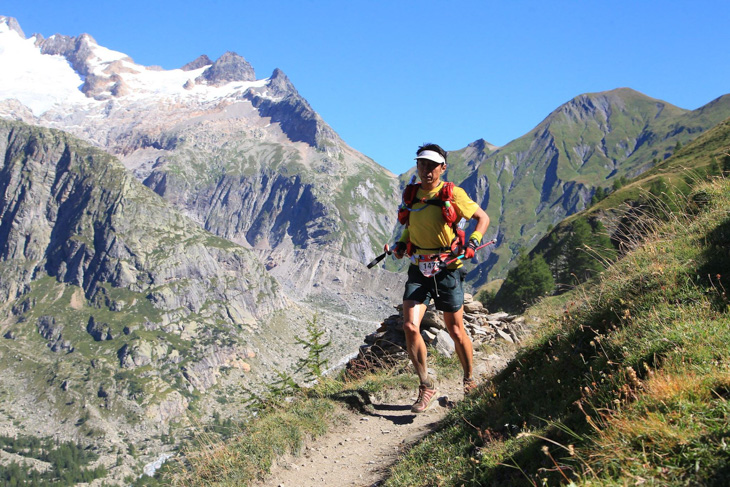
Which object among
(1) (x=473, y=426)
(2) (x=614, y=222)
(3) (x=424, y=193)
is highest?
(3) (x=424, y=193)

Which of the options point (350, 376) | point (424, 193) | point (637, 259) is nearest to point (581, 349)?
point (637, 259)

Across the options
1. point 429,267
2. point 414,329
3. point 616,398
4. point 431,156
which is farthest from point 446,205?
point 616,398

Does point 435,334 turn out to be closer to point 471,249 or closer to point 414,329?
point 414,329

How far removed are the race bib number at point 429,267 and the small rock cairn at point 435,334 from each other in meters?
4.99

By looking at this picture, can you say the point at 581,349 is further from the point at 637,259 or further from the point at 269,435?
the point at 269,435

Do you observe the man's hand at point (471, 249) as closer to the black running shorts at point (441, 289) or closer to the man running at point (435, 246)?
the man running at point (435, 246)

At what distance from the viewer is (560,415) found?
16.9ft

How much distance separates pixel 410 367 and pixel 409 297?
15.6 ft

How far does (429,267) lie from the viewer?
8.35 meters

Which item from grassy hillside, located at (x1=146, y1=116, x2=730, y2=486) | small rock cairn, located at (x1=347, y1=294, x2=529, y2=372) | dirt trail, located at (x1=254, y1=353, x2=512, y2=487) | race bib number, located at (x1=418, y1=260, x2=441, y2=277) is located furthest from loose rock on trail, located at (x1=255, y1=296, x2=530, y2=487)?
race bib number, located at (x1=418, y1=260, x2=441, y2=277)

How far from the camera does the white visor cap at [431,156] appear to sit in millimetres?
8344

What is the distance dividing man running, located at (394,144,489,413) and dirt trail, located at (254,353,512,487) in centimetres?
129

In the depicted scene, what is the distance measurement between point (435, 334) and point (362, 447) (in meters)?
5.71

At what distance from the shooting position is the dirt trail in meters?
7.64
